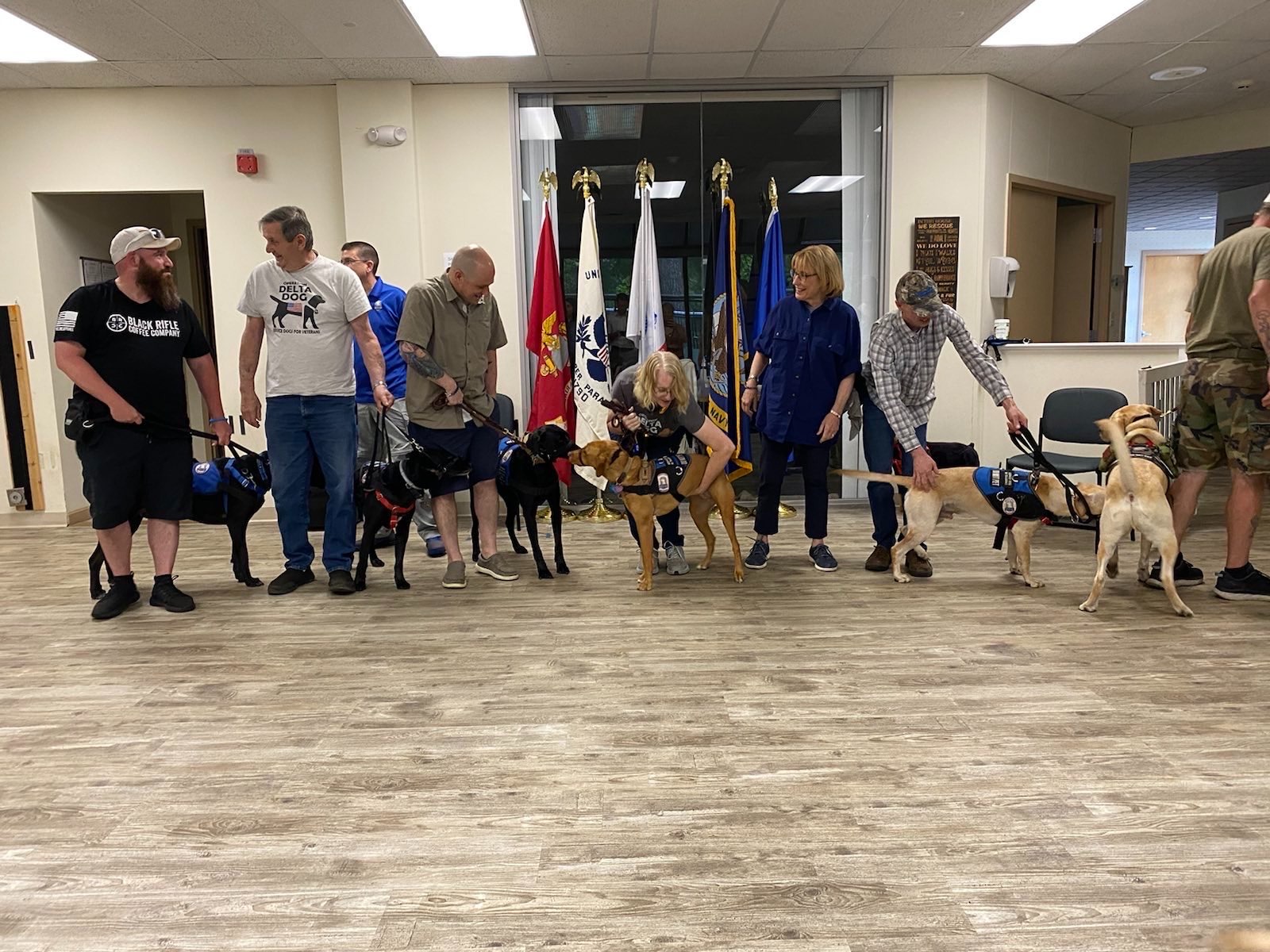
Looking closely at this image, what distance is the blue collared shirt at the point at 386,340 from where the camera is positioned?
437cm

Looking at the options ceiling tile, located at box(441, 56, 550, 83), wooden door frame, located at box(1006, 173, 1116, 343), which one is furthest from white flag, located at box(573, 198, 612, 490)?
wooden door frame, located at box(1006, 173, 1116, 343)

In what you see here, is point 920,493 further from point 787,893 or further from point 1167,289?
point 1167,289

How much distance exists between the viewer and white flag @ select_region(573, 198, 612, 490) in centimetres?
537

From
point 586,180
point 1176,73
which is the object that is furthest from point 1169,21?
point 586,180

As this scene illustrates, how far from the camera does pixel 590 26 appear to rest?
455 centimetres

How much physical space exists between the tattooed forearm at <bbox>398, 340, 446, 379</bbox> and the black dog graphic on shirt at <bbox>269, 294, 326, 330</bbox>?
1.34 ft

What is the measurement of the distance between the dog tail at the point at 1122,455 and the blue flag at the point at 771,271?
8.30ft

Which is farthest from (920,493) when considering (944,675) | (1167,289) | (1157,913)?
(1167,289)

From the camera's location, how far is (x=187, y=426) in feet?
11.7

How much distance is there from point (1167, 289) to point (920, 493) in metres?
14.6

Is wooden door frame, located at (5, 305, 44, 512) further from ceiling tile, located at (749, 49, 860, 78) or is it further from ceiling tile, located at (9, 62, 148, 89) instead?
ceiling tile, located at (749, 49, 860, 78)

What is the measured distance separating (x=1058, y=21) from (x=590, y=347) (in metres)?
3.16

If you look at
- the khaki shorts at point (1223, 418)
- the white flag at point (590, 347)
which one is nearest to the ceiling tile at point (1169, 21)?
the khaki shorts at point (1223, 418)

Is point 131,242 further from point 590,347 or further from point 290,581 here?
point 590,347
